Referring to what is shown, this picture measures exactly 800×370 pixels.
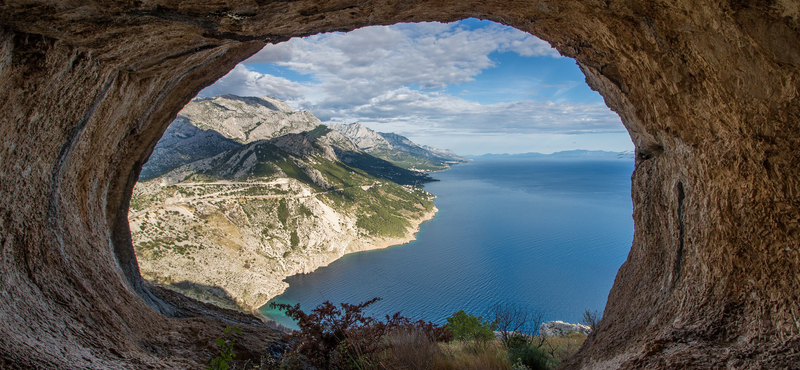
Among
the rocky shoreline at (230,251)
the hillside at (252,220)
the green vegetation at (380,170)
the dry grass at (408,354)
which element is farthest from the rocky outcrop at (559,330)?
the green vegetation at (380,170)

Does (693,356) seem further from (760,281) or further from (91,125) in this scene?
(91,125)

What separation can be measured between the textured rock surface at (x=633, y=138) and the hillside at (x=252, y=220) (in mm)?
38651

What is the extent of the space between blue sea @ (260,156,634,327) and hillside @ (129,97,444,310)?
519 cm

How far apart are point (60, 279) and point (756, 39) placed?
10.5 m

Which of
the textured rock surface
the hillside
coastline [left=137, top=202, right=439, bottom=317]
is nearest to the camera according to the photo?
the textured rock surface

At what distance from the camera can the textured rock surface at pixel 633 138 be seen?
4.25 meters

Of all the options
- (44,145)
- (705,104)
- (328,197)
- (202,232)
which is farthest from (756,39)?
(328,197)

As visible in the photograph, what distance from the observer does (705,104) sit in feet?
15.7

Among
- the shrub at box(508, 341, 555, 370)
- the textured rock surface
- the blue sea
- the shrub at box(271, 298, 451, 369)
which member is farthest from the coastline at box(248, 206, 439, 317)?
the textured rock surface

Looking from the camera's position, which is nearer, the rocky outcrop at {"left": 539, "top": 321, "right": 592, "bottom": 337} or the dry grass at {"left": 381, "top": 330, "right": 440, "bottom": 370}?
the dry grass at {"left": 381, "top": 330, "right": 440, "bottom": 370}

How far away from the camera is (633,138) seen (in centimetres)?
771

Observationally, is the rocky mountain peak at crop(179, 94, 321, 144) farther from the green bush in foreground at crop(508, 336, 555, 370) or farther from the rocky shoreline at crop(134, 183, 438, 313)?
the green bush in foreground at crop(508, 336, 555, 370)

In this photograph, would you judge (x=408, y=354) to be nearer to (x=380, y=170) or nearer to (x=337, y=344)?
(x=337, y=344)

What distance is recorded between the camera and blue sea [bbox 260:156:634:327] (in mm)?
53062
